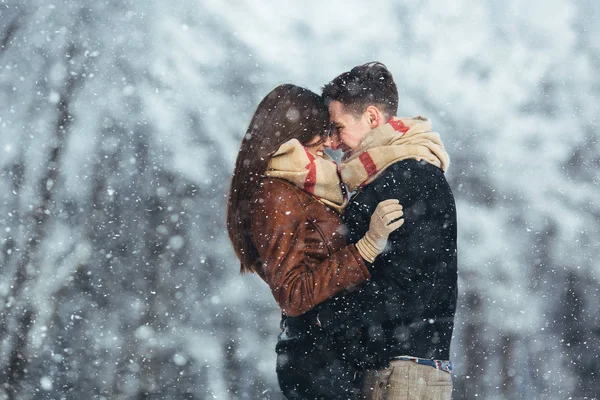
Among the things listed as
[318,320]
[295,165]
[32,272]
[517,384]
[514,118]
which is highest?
[514,118]

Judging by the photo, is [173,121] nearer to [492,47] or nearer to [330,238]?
[492,47]

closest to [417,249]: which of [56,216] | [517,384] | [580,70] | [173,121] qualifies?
[517,384]

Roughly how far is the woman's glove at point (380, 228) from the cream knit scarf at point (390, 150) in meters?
0.17

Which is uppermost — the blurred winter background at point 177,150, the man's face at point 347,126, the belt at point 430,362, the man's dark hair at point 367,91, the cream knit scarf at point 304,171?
the blurred winter background at point 177,150

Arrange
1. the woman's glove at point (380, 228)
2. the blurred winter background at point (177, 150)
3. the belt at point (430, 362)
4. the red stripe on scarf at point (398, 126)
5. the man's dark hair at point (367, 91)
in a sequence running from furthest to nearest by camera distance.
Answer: the blurred winter background at point (177, 150) < the man's dark hair at point (367, 91) < the red stripe on scarf at point (398, 126) < the belt at point (430, 362) < the woman's glove at point (380, 228)

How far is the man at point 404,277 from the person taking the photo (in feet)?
7.06

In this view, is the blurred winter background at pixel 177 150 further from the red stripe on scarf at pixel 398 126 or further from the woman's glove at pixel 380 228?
the woman's glove at pixel 380 228

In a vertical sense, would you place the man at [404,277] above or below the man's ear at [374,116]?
below

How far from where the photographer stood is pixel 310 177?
7.25 feet

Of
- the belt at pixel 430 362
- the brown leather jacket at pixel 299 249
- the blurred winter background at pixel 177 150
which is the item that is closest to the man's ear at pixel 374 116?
the brown leather jacket at pixel 299 249

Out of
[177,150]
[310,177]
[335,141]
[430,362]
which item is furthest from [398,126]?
[177,150]

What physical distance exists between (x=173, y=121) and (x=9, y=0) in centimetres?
203

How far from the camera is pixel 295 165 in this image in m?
2.19

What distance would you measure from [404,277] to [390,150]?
418mm
